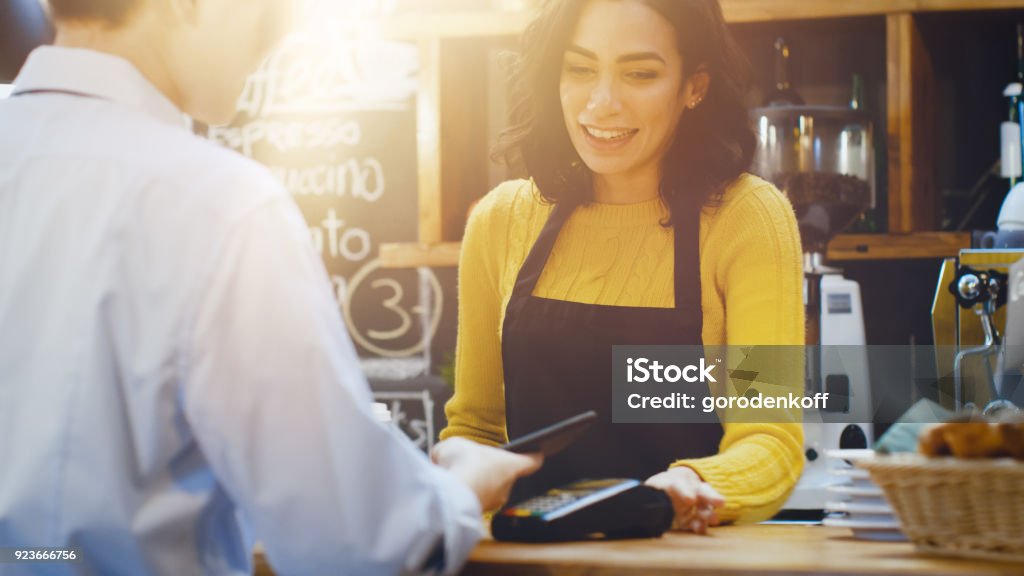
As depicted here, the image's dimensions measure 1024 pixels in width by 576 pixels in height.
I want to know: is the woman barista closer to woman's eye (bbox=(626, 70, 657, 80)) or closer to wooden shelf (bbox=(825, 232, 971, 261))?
woman's eye (bbox=(626, 70, 657, 80))

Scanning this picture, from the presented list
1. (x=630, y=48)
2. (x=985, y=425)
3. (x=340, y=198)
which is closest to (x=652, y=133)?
(x=630, y=48)

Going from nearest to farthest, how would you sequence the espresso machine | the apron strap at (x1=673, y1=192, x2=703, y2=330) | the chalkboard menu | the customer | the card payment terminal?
the customer
the card payment terminal
the apron strap at (x1=673, y1=192, x2=703, y2=330)
the espresso machine
the chalkboard menu

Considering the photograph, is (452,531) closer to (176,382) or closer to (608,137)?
(176,382)

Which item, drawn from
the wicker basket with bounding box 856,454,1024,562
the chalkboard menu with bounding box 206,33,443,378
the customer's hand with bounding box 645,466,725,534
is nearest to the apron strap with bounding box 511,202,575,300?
the customer's hand with bounding box 645,466,725,534

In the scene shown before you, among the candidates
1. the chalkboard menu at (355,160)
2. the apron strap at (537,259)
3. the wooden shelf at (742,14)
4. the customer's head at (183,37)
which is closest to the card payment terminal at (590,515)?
the customer's head at (183,37)

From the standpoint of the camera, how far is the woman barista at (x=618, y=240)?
1545mm

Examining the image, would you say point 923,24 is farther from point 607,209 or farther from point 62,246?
point 62,246

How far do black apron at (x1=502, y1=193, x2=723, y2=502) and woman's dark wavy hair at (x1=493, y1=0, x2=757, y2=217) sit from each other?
0.08 metres

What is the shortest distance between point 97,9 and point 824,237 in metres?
1.52

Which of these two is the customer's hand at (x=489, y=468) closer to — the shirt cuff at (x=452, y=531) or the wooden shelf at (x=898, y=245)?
the shirt cuff at (x=452, y=531)

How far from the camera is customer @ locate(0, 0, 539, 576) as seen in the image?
774 mm

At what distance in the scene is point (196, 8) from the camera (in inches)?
35.3

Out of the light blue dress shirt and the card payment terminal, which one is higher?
the light blue dress shirt

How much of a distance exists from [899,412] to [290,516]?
1.67 m
